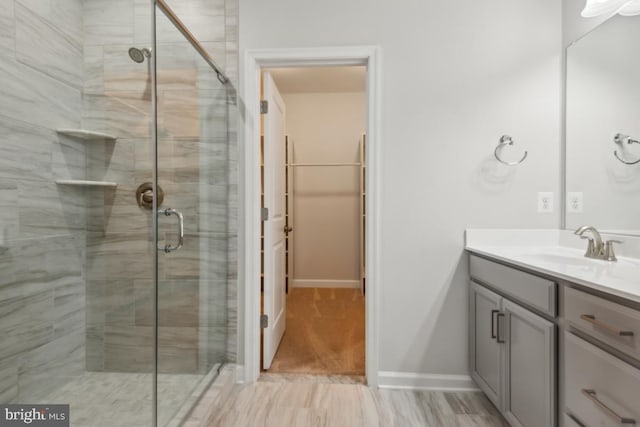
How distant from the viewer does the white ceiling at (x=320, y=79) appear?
391 centimetres

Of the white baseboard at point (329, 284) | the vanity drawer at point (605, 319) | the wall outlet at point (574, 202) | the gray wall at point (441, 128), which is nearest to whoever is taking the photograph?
the vanity drawer at point (605, 319)

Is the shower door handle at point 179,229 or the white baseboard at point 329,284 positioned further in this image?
the white baseboard at point 329,284

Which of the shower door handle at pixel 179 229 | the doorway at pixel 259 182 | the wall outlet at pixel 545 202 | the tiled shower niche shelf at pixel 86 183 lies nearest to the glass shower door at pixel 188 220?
the shower door handle at pixel 179 229

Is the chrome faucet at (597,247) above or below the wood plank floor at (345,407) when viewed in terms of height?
above

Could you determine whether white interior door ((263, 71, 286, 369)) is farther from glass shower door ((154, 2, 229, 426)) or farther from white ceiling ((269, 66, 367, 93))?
white ceiling ((269, 66, 367, 93))

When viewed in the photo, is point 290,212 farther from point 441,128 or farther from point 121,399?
point 121,399

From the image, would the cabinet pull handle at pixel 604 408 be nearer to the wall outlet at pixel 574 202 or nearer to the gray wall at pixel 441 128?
the gray wall at pixel 441 128

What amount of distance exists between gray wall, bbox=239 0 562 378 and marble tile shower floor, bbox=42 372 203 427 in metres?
1.18

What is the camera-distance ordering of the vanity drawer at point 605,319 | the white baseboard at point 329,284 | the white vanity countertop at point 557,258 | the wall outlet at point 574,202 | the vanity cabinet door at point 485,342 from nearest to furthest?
the vanity drawer at point 605,319, the white vanity countertop at point 557,258, the vanity cabinet door at point 485,342, the wall outlet at point 574,202, the white baseboard at point 329,284

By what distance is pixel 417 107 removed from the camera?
85.0 inches

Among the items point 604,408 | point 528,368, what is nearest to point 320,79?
point 528,368

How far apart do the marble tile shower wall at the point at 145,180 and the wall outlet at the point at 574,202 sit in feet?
6.88

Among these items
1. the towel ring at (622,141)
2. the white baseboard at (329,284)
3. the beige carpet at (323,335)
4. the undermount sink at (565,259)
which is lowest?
the beige carpet at (323,335)

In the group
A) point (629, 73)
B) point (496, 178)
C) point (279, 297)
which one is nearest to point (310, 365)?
point (279, 297)
